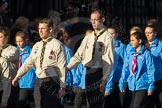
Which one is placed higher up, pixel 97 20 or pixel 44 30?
pixel 97 20

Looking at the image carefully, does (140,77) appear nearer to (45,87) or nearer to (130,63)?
(130,63)

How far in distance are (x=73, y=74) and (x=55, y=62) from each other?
276 centimetres

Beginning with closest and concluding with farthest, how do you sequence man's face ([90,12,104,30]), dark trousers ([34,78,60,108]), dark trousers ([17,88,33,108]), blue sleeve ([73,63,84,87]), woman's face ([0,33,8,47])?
1. dark trousers ([34,78,60,108])
2. man's face ([90,12,104,30])
3. woman's face ([0,33,8,47])
4. dark trousers ([17,88,33,108])
5. blue sleeve ([73,63,84,87])

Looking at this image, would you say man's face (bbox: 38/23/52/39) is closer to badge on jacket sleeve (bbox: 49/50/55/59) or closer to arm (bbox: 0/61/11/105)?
badge on jacket sleeve (bbox: 49/50/55/59)

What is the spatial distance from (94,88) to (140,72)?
32.7 inches

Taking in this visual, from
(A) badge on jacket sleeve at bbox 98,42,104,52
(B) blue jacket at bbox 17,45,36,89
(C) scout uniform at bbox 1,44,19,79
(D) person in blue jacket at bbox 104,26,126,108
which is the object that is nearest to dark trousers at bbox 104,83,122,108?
(D) person in blue jacket at bbox 104,26,126,108

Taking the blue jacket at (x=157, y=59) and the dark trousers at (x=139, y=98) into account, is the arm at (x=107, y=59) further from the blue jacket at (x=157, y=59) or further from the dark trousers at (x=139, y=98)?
the blue jacket at (x=157, y=59)

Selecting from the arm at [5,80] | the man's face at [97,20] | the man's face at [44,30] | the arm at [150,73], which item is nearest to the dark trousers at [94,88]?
the man's face at [97,20]

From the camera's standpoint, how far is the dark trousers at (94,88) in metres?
7.96

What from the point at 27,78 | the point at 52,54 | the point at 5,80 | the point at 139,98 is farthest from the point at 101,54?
the point at 27,78

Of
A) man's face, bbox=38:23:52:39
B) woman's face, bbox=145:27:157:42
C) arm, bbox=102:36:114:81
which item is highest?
man's face, bbox=38:23:52:39

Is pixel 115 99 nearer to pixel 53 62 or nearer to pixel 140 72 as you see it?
pixel 140 72

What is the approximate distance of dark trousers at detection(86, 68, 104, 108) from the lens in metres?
7.96

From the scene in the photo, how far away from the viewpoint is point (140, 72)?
27.1ft
